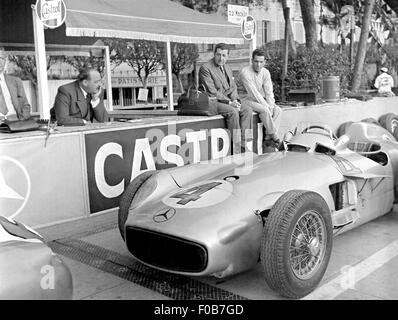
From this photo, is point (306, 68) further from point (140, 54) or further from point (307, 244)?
point (140, 54)

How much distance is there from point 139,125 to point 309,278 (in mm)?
2738

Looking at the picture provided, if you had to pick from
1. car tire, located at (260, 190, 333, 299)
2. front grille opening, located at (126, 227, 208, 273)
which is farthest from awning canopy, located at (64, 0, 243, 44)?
car tire, located at (260, 190, 333, 299)

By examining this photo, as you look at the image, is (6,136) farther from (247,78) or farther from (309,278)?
(247,78)

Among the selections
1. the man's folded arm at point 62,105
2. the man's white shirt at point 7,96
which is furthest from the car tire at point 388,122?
the man's white shirt at point 7,96

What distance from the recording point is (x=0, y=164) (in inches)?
166

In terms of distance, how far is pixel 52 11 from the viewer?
562 centimetres

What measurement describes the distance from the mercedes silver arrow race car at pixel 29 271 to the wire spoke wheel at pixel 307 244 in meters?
1.45

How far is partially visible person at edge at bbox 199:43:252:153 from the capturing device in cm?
632

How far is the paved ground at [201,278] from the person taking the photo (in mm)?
3326

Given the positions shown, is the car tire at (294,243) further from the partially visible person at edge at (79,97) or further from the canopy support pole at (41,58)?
the canopy support pole at (41,58)

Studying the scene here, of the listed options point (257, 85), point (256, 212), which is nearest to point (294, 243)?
point (256, 212)

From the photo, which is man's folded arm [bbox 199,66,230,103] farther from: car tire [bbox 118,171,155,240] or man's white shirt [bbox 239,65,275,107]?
car tire [bbox 118,171,155,240]

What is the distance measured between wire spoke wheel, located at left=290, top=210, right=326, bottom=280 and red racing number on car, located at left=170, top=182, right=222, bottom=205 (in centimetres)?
72

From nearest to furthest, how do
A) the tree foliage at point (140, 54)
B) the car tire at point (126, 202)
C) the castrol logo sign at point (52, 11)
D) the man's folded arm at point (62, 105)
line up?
the car tire at point (126, 202)
the man's folded arm at point (62, 105)
the castrol logo sign at point (52, 11)
the tree foliage at point (140, 54)
